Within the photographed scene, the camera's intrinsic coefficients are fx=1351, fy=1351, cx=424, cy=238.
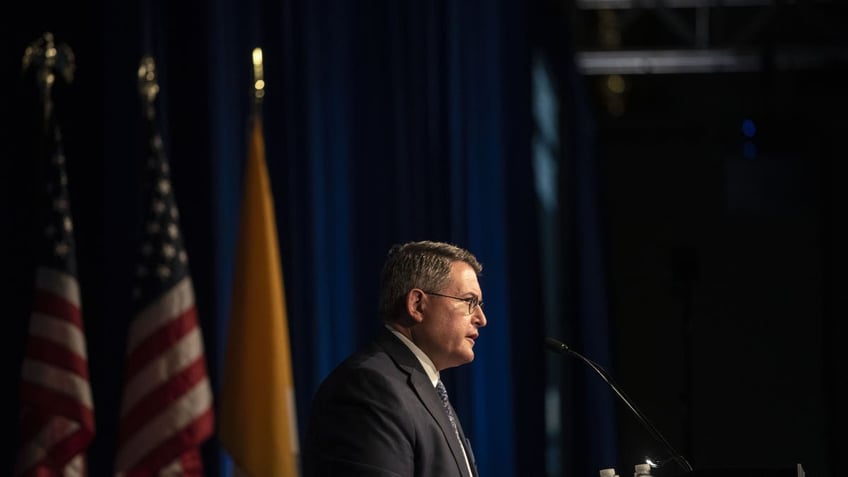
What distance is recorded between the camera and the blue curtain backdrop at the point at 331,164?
14.5 feet

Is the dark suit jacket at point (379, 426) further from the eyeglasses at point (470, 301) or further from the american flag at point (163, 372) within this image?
the american flag at point (163, 372)

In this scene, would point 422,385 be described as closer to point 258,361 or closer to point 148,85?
point 258,361

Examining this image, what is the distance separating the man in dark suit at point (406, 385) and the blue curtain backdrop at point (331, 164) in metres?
1.33

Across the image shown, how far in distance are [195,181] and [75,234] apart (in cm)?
43

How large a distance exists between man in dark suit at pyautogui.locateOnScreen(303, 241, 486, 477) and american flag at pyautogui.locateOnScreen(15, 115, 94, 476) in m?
1.03

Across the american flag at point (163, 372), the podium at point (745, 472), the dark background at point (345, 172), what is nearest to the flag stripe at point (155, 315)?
the american flag at point (163, 372)

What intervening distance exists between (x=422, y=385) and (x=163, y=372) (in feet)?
3.44

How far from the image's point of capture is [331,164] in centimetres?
499

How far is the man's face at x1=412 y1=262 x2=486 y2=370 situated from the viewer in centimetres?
330

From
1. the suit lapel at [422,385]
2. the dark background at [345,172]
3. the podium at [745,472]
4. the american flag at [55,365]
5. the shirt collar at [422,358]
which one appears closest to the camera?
the podium at [745,472]

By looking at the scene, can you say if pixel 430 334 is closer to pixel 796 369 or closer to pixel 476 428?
pixel 476 428

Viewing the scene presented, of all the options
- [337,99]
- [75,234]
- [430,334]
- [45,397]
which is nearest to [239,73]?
[337,99]

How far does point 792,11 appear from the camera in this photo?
8688 millimetres

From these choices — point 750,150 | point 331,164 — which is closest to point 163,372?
point 331,164
